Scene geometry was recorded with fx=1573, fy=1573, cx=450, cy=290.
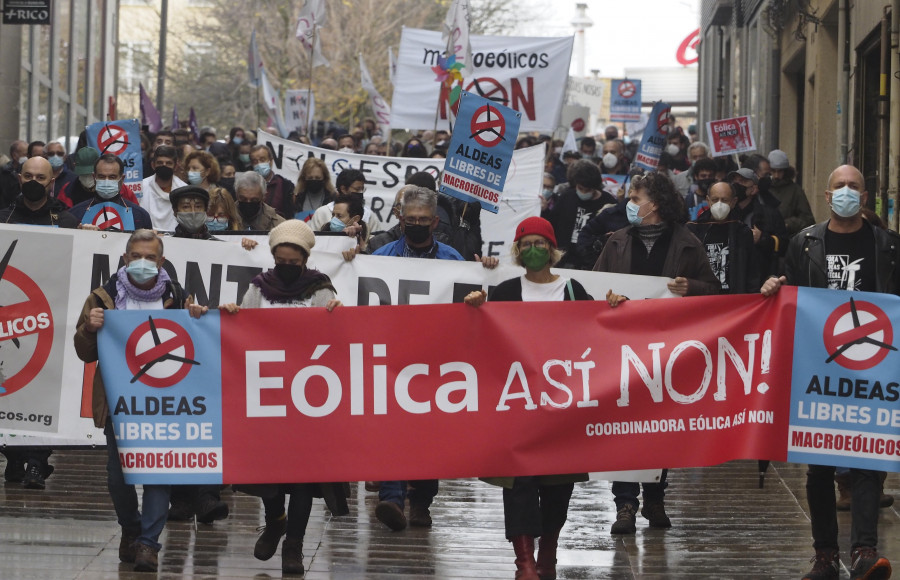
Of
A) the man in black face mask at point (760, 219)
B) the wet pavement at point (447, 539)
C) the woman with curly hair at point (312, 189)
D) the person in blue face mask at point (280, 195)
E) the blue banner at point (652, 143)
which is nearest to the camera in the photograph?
the wet pavement at point (447, 539)

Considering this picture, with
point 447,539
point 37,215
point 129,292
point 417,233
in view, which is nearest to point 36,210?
point 37,215

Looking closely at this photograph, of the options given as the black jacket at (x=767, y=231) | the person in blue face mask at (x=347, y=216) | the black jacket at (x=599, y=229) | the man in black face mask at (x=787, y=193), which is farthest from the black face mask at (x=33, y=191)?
the man in black face mask at (x=787, y=193)

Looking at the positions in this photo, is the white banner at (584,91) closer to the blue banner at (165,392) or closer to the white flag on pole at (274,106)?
the white flag on pole at (274,106)

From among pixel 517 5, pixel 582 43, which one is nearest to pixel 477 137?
pixel 517 5

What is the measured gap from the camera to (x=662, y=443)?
766 cm

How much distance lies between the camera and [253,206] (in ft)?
36.3

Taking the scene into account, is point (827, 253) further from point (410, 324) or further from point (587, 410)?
point (410, 324)

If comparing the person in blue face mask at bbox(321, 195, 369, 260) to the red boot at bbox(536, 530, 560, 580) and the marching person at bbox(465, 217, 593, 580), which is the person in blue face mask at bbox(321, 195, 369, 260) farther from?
the red boot at bbox(536, 530, 560, 580)

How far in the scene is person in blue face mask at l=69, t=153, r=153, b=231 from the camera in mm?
10289

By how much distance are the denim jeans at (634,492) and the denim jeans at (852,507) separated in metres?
1.41

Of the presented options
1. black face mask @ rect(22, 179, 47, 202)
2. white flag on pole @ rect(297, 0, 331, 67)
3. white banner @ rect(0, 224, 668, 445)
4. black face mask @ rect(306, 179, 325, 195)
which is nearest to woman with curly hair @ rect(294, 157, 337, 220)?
black face mask @ rect(306, 179, 325, 195)

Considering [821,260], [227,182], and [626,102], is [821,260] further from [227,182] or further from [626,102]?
[626,102]

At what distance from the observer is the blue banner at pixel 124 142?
12234mm

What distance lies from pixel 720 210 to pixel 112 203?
13.1 ft
